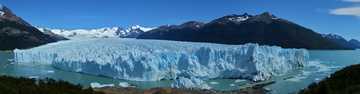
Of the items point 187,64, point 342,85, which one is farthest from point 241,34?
point 342,85

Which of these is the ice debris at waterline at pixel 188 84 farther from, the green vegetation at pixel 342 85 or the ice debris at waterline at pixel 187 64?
the green vegetation at pixel 342 85

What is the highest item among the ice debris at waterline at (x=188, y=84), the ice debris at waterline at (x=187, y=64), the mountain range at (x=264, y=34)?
the mountain range at (x=264, y=34)

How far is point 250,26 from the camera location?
257ft

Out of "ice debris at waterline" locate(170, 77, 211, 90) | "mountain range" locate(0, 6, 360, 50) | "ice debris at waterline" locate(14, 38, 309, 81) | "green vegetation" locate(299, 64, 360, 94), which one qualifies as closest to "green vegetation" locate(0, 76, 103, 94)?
"green vegetation" locate(299, 64, 360, 94)

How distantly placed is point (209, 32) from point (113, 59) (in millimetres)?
65676

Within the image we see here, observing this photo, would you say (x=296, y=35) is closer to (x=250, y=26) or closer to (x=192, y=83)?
(x=250, y=26)

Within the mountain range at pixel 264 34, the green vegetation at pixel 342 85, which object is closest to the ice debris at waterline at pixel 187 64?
the green vegetation at pixel 342 85

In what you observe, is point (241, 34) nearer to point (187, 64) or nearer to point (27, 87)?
point (187, 64)

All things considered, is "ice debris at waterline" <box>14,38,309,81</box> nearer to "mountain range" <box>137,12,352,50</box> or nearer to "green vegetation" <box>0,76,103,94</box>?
"green vegetation" <box>0,76,103,94</box>

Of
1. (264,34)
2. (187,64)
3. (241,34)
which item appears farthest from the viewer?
(241,34)

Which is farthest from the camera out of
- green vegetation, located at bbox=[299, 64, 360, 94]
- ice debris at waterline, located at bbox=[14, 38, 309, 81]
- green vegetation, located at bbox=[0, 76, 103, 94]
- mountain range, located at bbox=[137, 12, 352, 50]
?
mountain range, located at bbox=[137, 12, 352, 50]

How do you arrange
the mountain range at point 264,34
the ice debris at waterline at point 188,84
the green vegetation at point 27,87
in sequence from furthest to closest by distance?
the mountain range at point 264,34 → the ice debris at waterline at point 188,84 → the green vegetation at point 27,87

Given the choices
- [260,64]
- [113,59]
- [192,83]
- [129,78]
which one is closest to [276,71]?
[260,64]

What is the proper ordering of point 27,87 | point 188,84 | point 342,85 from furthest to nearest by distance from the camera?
point 188,84
point 342,85
point 27,87
